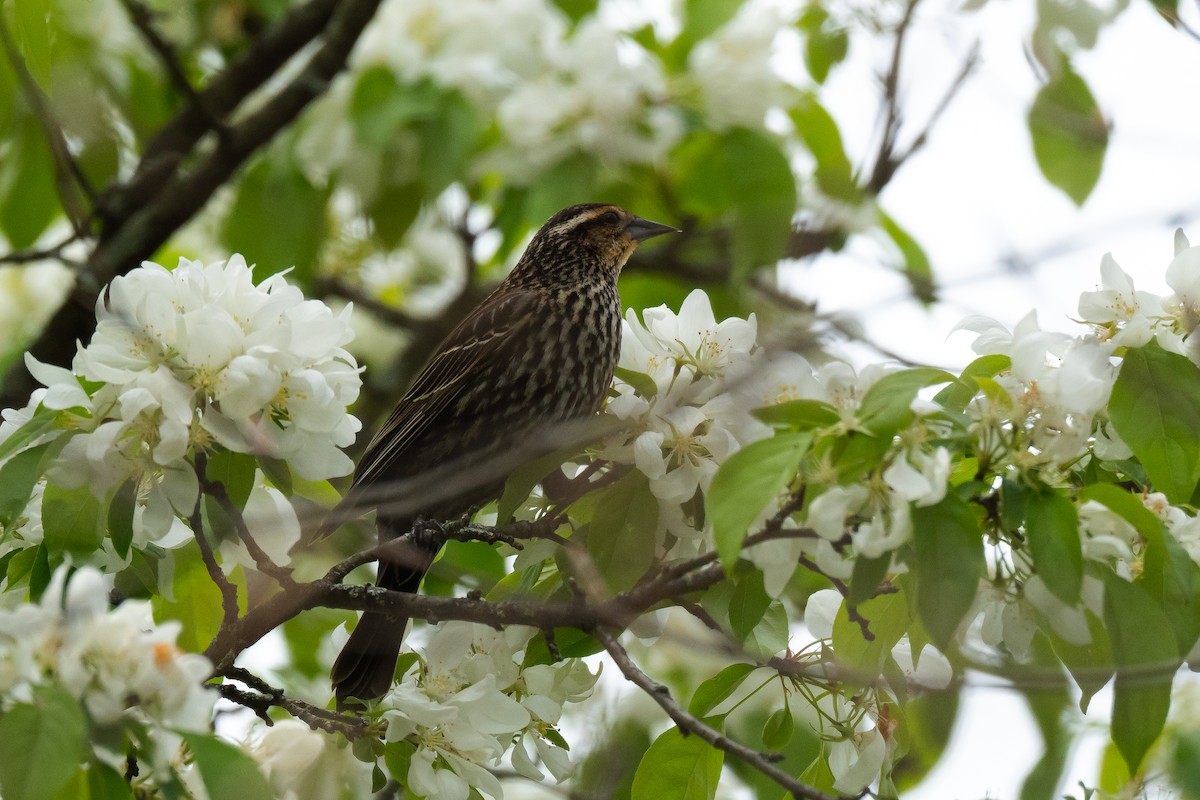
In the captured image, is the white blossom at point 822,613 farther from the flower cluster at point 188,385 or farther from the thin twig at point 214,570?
the thin twig at point 214,570

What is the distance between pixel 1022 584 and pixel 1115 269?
0.64m

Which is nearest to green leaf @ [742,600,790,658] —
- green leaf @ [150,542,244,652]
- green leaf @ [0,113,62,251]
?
green leaf @ [150,542,244,652]

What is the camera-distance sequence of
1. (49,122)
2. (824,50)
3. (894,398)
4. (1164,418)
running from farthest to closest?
(824,50)
(49,122)
(1164,418)
(894,398)

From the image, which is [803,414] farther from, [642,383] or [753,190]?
[753,190]

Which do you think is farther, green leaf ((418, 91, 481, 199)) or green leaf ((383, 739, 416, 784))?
green leaf ((418, 91, 481, 199))

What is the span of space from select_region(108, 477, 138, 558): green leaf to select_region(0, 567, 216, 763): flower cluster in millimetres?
458

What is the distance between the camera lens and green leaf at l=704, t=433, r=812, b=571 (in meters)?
1.73

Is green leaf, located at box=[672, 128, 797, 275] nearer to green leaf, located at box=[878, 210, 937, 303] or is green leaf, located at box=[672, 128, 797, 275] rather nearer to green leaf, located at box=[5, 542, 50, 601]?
green leaf, located at box=[878, 210, 937, 303]

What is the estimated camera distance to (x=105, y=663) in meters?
1.72

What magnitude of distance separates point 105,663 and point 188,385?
63cm

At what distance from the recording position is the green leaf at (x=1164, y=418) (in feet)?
6.92

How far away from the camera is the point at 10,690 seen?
1672mm

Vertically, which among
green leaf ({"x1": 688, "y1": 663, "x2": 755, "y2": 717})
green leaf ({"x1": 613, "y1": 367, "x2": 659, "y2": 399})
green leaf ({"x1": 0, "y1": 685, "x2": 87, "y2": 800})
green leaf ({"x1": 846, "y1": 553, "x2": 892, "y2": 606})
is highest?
green leaf ({"x1": 0, "y1": 685, "x2": 87, "y2": 800})

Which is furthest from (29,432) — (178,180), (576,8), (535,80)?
Result: (576,8)
